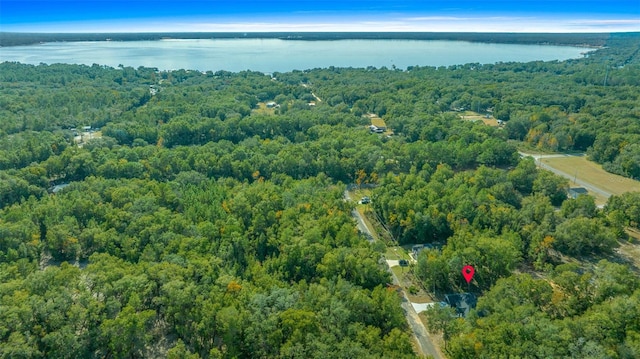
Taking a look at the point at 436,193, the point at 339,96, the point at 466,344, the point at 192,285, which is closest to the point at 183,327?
the point at 192,285

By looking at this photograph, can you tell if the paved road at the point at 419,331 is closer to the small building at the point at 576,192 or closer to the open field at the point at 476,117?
the small building at the point at 576,192

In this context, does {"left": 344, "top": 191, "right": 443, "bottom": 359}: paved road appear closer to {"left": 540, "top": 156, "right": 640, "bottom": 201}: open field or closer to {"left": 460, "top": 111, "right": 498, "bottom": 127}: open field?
{"left": 540, "top": 156, "right": 640, "bottom": 201}: open field

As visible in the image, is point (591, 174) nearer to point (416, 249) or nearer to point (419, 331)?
point (416, 249)

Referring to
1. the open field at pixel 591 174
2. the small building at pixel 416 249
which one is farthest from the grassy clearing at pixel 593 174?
the small building at pixel 416 249

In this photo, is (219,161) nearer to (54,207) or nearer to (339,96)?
(54,207)

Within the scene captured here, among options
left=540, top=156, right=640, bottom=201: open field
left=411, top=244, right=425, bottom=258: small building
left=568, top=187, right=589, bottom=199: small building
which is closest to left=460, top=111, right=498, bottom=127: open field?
left=540, top=156, right=640, bottom=201: open field

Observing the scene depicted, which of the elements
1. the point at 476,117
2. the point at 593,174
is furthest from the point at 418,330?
the point at 476,117
